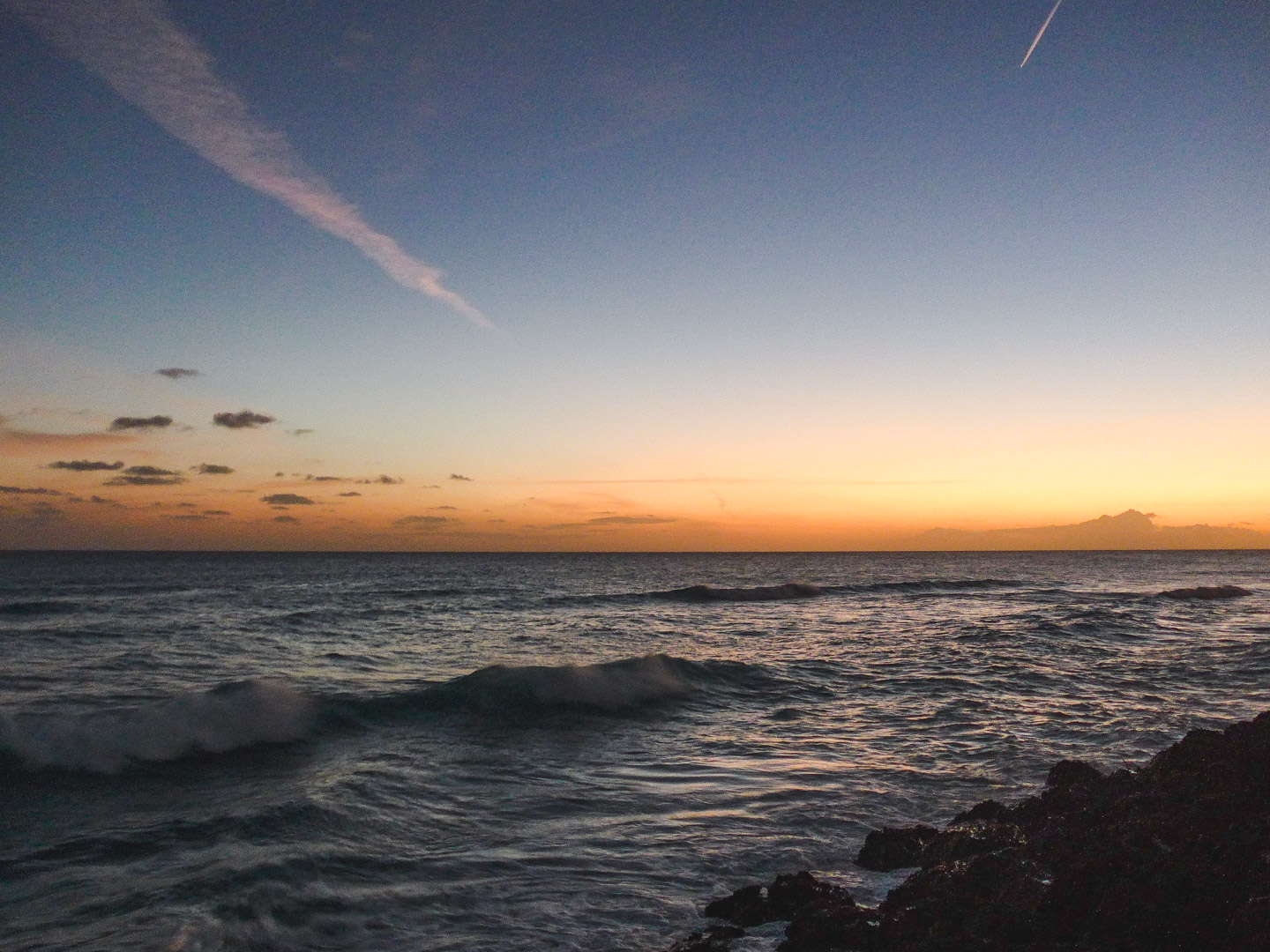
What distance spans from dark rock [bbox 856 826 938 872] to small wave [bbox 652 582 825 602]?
44.0 metres

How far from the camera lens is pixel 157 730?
1347cm

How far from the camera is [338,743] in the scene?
44.2ft

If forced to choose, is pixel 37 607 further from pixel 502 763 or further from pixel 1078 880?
pixel 1078 880

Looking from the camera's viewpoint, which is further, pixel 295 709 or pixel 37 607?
pixel 37 607

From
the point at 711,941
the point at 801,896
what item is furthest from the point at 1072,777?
the point at 711,941

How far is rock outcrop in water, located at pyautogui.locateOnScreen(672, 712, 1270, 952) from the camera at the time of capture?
4.88m

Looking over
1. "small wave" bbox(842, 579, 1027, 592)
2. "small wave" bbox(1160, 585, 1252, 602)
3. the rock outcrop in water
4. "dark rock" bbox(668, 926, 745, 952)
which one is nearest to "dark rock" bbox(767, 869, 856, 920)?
the rock outcrop in water

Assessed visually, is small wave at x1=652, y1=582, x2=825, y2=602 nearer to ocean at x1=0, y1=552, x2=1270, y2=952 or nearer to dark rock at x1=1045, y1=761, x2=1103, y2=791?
ocean at x1=0, y1=552, x2=1270, y2=952

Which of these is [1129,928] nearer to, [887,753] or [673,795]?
[673,795]

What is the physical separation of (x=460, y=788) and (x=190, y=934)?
4502 millimetres

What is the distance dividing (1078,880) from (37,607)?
4841cm

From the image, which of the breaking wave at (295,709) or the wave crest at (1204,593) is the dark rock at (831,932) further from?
the wave crest at (1204,593)

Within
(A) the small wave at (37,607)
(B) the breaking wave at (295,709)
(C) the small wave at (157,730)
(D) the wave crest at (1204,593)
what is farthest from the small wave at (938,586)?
(C) the small wave at (157,730)

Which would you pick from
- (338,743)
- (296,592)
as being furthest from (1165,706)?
(296,592)
